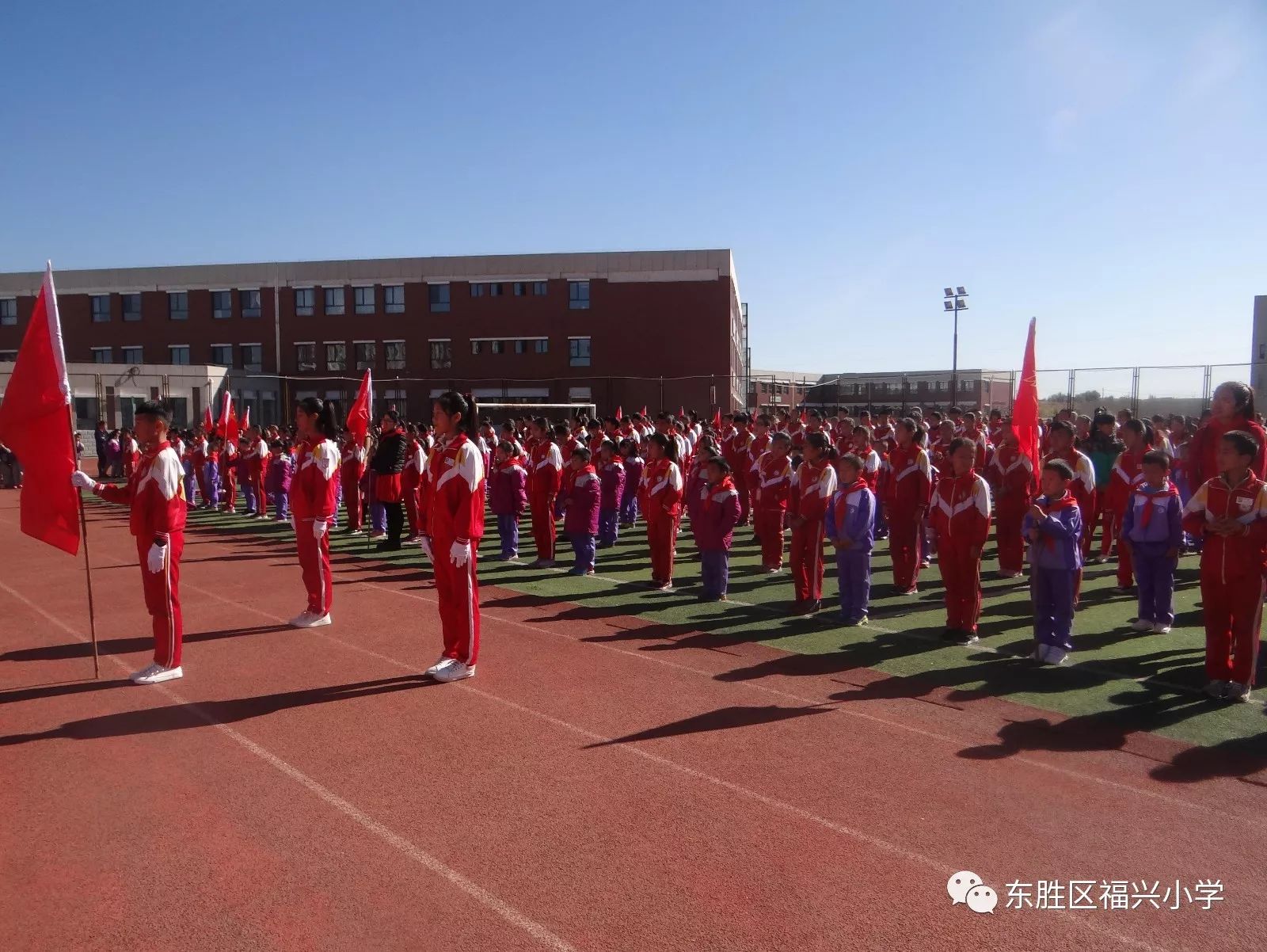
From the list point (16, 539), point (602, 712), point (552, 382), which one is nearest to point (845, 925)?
point (602, 712)

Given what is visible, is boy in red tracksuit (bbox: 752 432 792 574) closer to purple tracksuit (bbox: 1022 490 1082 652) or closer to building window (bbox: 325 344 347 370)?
purple tracksuit (bbox: 1022 490 1082 652)

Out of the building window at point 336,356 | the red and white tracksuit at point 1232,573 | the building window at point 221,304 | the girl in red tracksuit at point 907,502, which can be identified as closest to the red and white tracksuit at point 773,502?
the girl in red tracksuit at point 907,502

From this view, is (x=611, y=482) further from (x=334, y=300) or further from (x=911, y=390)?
(x=334, y=300)

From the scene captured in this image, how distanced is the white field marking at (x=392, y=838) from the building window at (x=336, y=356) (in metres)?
44.4

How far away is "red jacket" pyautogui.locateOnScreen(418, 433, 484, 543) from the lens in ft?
23.9

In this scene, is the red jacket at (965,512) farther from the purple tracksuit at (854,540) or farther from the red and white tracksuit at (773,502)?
the red and white tracksuit at (773,502)

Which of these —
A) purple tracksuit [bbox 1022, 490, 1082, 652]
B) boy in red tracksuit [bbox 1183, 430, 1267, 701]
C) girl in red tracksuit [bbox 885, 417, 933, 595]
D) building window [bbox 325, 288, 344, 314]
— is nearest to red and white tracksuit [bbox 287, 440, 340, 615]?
girl in red tracksuit [bbox 885, 417, 933, 595]

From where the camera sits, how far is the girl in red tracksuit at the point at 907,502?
10.5 m

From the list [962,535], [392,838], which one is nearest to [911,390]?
[962,535]

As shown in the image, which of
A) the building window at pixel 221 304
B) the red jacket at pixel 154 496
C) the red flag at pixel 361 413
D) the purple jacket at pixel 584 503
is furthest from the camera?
the building window at pixel 221 304

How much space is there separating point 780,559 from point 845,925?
874 cm

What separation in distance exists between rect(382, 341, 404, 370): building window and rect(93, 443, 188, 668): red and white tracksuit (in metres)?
42.1

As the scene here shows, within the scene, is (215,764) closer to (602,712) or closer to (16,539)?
(602,712)

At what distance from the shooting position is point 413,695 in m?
7.00
